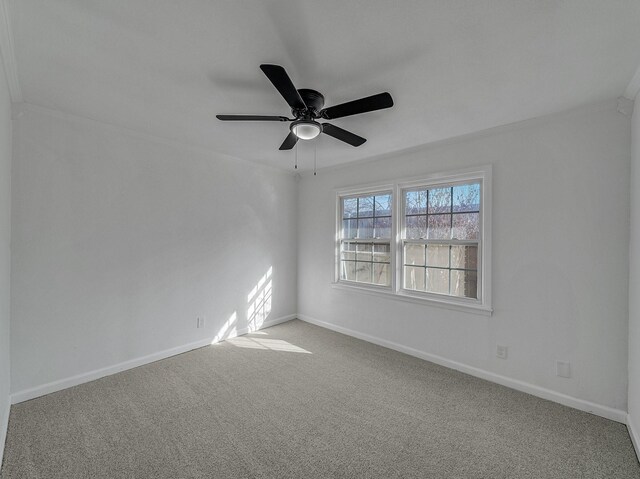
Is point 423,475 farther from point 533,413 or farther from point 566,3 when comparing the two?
point 566,3

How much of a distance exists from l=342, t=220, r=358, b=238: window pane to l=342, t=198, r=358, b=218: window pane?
0.09 m

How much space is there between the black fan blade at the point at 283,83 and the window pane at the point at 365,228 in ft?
7.70

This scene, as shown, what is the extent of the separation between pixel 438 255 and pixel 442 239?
7.6 inches

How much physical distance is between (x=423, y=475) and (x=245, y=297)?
9.78 feet

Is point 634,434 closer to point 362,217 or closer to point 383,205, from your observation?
point 383,205

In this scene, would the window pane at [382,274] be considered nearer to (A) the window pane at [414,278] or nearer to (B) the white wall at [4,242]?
(A) the window pane at [414,278]

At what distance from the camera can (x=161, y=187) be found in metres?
3.21

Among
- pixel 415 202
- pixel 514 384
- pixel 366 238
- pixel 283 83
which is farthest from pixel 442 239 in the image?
pixel 283 83

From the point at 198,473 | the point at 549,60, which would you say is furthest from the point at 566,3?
the point at 198,473

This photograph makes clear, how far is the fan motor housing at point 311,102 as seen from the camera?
2008 millimetres

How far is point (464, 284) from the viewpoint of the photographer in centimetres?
314

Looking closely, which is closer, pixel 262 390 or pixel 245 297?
pixel 262 390

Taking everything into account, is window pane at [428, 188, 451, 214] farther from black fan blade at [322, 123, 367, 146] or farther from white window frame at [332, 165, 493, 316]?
black fan blade at [322, 123, 367, 146]

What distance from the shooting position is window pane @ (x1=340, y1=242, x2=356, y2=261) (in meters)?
4.26
